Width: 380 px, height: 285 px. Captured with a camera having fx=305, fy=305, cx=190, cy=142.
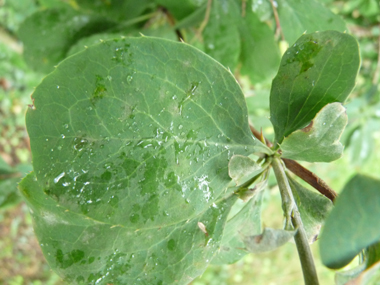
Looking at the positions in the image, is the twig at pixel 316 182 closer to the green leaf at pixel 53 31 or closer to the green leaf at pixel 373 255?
the green leaf at pixel 373 255

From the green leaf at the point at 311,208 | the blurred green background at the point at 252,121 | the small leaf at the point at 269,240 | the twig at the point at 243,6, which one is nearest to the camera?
the small leaf at the point at 269,240

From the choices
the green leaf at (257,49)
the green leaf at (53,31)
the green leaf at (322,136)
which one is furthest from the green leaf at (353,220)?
the green leaf at (53,31)

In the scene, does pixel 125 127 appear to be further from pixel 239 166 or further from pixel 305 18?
pixel 305 18

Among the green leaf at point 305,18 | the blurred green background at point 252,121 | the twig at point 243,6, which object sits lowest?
the blurred green background at point 252,121

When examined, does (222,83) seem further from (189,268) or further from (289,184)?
(189,268)

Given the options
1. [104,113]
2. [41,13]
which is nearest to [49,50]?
[41,13]

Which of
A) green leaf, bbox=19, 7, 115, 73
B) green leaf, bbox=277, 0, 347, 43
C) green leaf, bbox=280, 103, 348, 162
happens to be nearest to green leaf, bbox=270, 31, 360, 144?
green leaf, bbox=280, 103, 348, 162

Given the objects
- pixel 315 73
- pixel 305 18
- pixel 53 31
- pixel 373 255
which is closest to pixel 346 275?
pixel 373 255

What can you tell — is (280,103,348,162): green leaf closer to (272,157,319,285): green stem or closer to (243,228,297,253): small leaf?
(272,157,319,285): green stem
